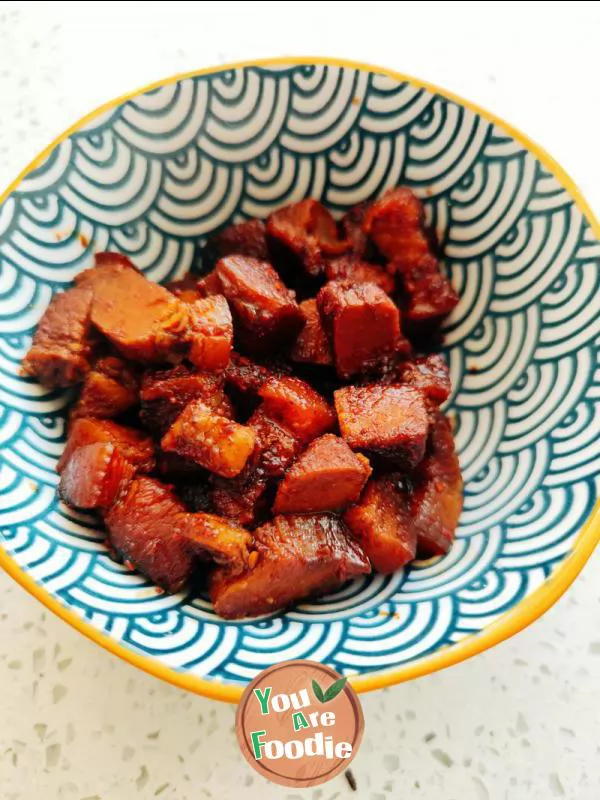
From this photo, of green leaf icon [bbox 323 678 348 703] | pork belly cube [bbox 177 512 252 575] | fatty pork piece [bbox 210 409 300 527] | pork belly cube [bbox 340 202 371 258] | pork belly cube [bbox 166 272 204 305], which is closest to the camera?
green leaf icon [bbox 323 678 348 703]

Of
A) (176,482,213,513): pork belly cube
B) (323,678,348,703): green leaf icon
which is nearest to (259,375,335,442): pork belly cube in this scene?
(176,482,213,513): pork belly cube

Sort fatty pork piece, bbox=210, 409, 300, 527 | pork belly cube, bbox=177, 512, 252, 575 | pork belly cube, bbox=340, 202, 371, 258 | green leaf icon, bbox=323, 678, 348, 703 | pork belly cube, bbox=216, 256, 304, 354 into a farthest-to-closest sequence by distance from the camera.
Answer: pork belly cube, bbox=340, 202, 371, 258 < pork belly cube, bbox=216, 256, 304, 354 < fatty pork piece, bbox=210, 409, 300, 527 < pork belly cube, bbox=177, 512, 252, 575 < green leaf icon, bbox=323, 678, 348, 703

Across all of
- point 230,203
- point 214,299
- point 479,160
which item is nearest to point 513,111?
point 479,160

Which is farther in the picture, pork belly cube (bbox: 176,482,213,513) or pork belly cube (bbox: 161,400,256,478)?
pork belly cube (bbox: 176,482,213,513)

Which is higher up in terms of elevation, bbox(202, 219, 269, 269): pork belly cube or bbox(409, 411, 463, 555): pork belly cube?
bbox(202, 219, 269, 269): pork belly cube

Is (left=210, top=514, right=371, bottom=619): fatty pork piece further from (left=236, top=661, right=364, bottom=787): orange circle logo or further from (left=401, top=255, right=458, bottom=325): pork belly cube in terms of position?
(left=401, top=255, right=458, bottom=325): pork belly cube

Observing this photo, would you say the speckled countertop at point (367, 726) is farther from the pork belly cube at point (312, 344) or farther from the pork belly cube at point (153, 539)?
the pork belly cube at point (312, 344)

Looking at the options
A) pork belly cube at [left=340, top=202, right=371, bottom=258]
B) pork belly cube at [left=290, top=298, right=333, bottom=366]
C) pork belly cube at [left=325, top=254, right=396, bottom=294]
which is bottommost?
pork belly cube at [left=290, top=298, right=333, bottom=366]
